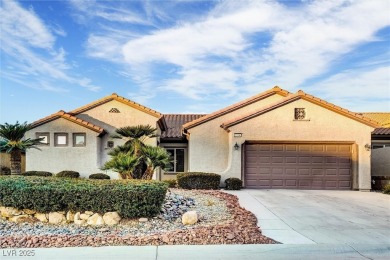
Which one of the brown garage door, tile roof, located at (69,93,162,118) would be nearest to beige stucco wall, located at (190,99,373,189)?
the brown garage door

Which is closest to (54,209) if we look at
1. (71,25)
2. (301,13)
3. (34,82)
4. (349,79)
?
(71,25)

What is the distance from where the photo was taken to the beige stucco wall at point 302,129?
742 inches

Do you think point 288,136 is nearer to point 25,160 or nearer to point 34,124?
point 34,124

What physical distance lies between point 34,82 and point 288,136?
12.4 metres

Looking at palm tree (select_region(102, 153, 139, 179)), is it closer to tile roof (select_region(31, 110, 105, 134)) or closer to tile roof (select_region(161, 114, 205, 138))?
tile roof (select_region(31, 110, 105, 134))

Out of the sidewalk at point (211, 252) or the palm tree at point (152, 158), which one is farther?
the palm tree at point (152, 158)

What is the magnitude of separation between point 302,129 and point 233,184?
4.74m

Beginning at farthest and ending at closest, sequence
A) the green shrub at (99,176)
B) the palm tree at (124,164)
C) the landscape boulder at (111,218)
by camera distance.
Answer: the green shrub at (99,176) → the palm tree at (124,164) → the landscape boulder at (111,218)

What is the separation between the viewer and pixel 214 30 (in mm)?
13922

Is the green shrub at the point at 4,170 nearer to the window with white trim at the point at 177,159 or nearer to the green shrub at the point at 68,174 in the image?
the green shrub at the point at 68,174

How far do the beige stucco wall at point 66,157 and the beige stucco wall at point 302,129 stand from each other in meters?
7.80

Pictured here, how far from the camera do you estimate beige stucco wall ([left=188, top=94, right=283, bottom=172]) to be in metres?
20.0

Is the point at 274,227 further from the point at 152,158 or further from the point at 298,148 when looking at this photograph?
the point at 298,148

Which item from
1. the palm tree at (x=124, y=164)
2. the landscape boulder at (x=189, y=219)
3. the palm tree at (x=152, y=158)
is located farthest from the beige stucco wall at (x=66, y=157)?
the landscape boulder at (x=189, y=219)
